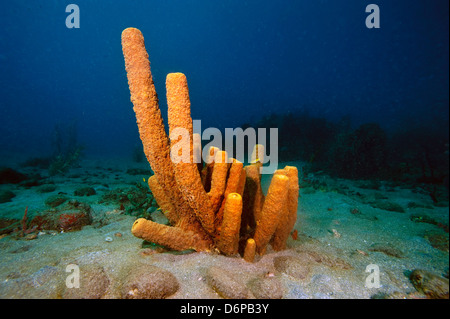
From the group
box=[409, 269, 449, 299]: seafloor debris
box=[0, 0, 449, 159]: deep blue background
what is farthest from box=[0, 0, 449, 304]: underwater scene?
box=[0, 0, 449, 159]: deep blue background

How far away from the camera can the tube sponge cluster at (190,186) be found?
1988 millimetres

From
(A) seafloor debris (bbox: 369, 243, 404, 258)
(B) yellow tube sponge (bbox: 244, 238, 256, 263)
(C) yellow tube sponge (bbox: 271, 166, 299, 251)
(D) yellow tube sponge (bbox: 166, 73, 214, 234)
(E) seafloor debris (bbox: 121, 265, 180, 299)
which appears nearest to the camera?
(E) seafloor debris (bbox: 121, 265, 180, 299)

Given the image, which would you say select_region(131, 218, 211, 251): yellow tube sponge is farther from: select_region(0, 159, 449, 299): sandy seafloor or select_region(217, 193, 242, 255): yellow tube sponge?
select_region(217, 193, 242, 255): yellow tube sponge

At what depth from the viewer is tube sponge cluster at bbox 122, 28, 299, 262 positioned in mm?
1988

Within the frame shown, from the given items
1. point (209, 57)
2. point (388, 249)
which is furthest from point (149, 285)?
point (209, 57)

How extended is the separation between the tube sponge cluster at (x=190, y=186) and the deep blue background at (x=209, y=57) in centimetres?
4088

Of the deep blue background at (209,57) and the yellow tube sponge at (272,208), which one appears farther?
the deep blue background at (209,57)

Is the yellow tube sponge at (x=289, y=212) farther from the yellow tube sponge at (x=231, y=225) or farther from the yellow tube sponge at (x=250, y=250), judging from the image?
the yellow tube sponge at (x=231, y=225)

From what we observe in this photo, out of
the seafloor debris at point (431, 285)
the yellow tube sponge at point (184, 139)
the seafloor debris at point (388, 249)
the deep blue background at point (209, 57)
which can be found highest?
the deep blue background at point (209, 57)

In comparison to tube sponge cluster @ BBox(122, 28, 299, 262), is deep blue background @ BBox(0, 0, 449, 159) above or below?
above

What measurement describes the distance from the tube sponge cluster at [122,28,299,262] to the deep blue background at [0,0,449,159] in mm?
40877

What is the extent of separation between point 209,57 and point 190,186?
102196 millimetres

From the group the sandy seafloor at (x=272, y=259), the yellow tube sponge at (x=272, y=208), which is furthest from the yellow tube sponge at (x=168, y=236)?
the yellow tube sponge at (x=272, y=208)
